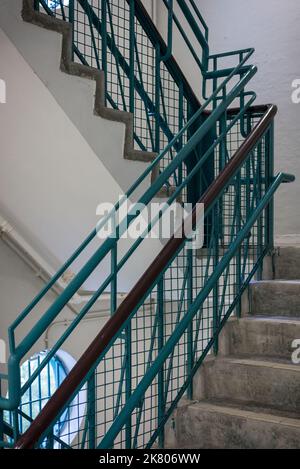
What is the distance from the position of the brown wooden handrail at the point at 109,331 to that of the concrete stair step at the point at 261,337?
30.3 inches

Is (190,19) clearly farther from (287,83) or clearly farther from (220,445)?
(220,445)

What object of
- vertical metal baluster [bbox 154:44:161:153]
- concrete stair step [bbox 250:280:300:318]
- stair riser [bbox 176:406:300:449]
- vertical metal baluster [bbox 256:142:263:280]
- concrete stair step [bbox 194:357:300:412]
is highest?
vertical metal baluster [bbox 154:44:161:153]

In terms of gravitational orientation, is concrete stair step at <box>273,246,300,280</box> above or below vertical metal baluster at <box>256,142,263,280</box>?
below

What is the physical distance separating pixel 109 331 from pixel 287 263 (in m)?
1.74

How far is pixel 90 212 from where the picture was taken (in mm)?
5496

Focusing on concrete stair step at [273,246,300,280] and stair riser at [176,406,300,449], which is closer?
stair riser at [176,406,300,449]

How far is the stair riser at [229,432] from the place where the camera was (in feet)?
8.00

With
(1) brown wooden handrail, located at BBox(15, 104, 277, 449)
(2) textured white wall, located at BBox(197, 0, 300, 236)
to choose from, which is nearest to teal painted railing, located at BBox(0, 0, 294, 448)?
(1) brown wooden handrail, located at BBox(15, 104, 277, 449)

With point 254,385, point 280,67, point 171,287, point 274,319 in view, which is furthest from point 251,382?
point 280,67

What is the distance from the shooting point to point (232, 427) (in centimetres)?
259

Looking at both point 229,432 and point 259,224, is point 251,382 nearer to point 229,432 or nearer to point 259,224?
point 229,432

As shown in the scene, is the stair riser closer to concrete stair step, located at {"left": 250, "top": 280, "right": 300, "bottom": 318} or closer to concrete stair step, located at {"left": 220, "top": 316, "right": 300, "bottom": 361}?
concrete stair step, located at {"left": 220, "top": 316, "right": 300, "bottom": 361}

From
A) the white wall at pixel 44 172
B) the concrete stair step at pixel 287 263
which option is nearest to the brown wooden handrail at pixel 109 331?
the concrete stair step at pixel 287 263

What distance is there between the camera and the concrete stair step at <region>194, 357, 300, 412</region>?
268cm
